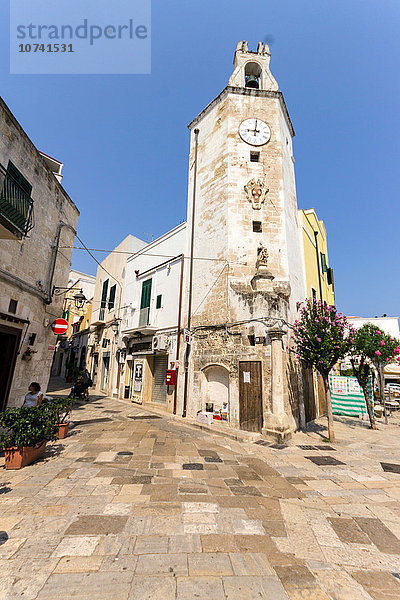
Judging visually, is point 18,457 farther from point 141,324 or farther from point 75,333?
point 75,333

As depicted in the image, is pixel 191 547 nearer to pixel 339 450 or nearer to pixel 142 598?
pixel 142 598

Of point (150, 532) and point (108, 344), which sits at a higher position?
point (108, 344)

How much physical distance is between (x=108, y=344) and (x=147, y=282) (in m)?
6.24

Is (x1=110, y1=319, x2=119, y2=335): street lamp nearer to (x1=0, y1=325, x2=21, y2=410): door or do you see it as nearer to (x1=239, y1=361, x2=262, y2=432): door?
(x1=0, y1=325, x2=21, y2=410): door

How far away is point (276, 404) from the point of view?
855 centimetres

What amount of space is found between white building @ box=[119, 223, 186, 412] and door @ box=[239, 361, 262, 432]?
382 cm

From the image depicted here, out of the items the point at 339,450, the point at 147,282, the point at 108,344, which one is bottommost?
the point at 339,450

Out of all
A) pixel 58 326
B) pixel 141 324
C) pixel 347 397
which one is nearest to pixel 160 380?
pixel 141 324

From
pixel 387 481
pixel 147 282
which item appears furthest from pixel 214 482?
pixel 147 282

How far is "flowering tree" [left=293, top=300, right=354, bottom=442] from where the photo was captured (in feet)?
27.5

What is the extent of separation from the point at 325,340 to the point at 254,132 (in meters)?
10.3

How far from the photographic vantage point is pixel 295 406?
1005 cm

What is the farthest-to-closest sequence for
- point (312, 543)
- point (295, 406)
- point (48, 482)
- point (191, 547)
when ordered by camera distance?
1. point (295, 406)
2. point (48, 482)
3. point (312, 543)
4. point (191, 547)

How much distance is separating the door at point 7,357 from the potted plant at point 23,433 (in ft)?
8.23
